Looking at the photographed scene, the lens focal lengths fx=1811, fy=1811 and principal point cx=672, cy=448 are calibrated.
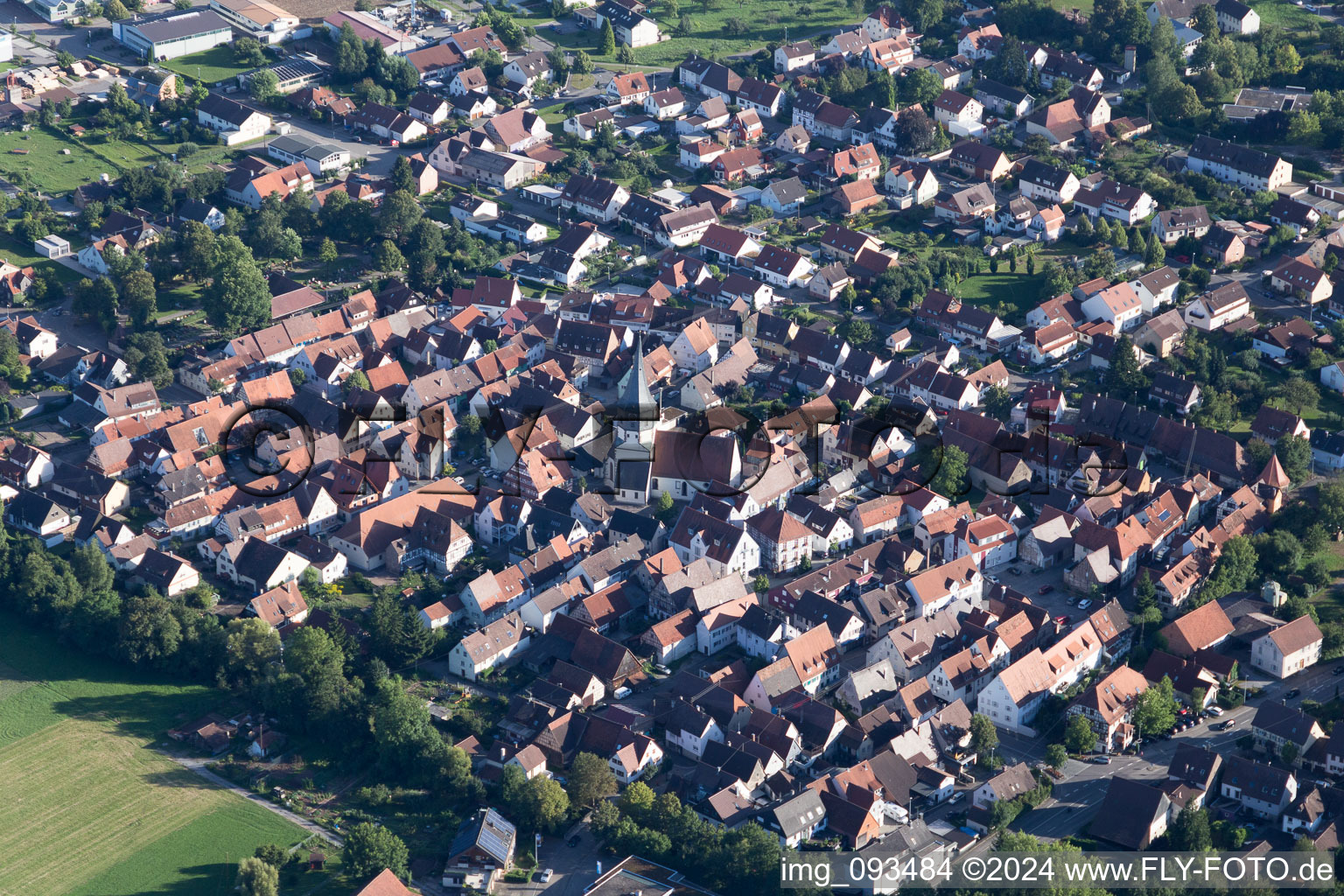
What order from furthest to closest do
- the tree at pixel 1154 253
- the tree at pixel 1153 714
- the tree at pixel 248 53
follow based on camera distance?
the tree at pixel 248 53
the tree at pixel 1154 253
the tree at pixel 1153 714

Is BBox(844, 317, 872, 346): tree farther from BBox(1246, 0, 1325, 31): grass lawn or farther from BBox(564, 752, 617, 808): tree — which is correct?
BBox(1246, 0, 1325, 31): grass lawn

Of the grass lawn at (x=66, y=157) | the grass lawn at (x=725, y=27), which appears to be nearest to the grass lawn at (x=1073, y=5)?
the grass lawn at (x=725, y=27)

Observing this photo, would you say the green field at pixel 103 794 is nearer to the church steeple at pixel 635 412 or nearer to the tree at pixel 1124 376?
the church steeple at pixel 635 412

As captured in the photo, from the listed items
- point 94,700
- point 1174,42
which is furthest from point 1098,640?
point 1174,42

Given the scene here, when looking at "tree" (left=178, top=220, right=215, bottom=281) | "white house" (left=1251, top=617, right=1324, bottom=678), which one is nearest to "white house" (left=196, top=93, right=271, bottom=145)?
"tree" (left=178, top=220, right=215, bottom=281)

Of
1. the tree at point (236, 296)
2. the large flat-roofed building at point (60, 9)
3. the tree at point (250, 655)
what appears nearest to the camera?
the tree at point (250, 655)

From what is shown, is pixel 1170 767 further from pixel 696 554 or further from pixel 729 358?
pixel 729 358

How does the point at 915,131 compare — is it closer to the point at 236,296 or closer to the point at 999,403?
the point at 999,403
